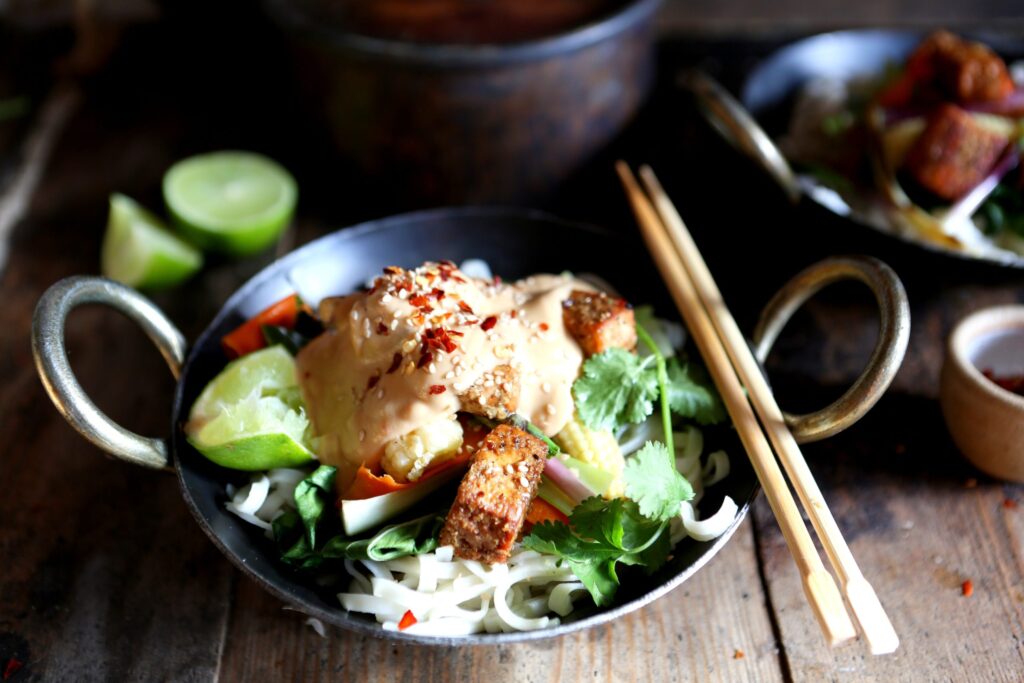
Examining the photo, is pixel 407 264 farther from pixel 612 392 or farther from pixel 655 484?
pixel 655 484

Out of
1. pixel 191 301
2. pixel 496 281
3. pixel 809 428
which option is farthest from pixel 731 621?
pixel 191 301

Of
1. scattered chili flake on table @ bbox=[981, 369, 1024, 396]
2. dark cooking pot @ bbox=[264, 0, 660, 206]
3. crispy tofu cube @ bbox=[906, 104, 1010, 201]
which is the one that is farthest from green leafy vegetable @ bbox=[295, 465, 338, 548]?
crispy tofu cube @ bbox=[906, 104, 1010, 201]

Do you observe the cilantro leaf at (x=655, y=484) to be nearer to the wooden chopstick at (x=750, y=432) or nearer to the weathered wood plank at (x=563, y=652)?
the wooden chopstick at (x=750, y=432)

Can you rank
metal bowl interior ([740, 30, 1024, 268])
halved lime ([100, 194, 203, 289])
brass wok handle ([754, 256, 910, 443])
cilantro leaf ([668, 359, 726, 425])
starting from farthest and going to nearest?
metal bowl interior ([740, 30, 1024, 268]) < halved lime ([100, 194, 203, 289]) < cilantro leaf ([668, 359, 726, 425]) < brass wok handle ([754, 256, 910, 443])

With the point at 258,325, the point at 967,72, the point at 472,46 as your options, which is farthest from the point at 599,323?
the point at 967,72

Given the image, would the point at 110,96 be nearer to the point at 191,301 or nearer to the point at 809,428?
the point at 191,301

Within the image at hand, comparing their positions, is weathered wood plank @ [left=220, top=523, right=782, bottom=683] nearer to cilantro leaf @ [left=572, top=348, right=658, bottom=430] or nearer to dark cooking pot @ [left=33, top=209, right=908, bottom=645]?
dark cooking pot @ [left=33, top=209, right=908, bottom=645]
